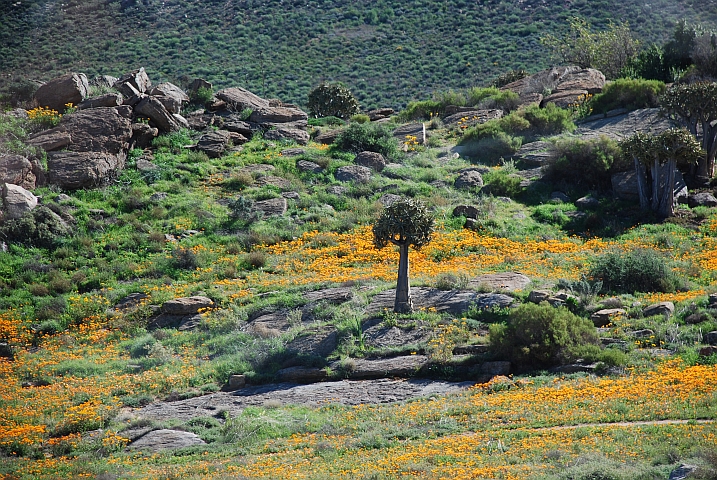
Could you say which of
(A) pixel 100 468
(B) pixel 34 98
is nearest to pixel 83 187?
(B) pixel 34 98

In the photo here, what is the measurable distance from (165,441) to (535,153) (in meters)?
20.7

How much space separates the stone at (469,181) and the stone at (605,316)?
11733 mm

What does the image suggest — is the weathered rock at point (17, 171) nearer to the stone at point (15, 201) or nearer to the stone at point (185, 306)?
the stone at point (15, 201)

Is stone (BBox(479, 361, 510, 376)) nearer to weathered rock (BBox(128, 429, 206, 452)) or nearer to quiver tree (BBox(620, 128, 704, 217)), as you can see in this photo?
weathered rock (BBox(128, 429, 206, 452))

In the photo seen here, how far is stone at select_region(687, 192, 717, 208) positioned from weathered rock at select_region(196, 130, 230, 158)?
17.4 metres

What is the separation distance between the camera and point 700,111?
25922mm

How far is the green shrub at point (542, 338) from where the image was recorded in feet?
50.0

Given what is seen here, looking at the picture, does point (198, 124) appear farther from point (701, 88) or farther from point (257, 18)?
point (257, 18)

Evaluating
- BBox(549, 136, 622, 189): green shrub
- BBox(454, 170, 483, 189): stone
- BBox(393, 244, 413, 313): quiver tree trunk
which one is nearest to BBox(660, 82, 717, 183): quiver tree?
BBox(549, 136, 622, 189): green shrub

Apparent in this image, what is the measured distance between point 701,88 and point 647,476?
19424 mm

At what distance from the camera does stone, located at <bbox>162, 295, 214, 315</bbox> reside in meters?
19.8

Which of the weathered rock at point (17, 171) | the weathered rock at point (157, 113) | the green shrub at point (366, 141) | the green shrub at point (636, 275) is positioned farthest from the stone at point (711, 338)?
the weathered rock at point (157, 113)

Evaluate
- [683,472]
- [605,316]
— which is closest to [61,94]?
[605,316]

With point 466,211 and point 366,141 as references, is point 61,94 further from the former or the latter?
point 466,211
